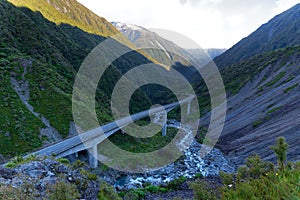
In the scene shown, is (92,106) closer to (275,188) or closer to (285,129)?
(285,129)

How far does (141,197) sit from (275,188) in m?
17.3

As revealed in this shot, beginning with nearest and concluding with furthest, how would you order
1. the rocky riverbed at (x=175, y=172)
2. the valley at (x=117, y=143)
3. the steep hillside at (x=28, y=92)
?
the valley at (x=117, y=143), the steep hillside at (x=28, y=92), the rocky riverbed at (x=175, y=172)

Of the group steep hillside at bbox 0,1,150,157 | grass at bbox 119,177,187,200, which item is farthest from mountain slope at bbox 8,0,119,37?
grass at bbox 119,177,187,200

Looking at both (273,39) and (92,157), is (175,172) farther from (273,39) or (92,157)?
(273,39)

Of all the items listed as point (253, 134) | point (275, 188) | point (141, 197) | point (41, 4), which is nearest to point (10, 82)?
point (141, 197)


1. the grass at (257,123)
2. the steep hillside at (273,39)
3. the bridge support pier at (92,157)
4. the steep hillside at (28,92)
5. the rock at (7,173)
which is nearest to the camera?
the rock at (7,173)

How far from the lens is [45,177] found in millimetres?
10352

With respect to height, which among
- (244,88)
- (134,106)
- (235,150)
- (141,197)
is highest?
(244,88)

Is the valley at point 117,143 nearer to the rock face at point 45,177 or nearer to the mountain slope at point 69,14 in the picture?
the rock face at point 45,177

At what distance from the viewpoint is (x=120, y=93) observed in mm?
73562

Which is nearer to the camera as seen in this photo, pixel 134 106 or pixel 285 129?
pixel 285 129

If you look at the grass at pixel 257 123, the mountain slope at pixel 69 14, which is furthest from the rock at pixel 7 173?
the mountain slope at pixel 69 14

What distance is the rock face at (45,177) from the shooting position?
30.2 ft

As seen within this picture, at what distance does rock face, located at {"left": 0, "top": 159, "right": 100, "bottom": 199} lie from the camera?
30.2 feet
